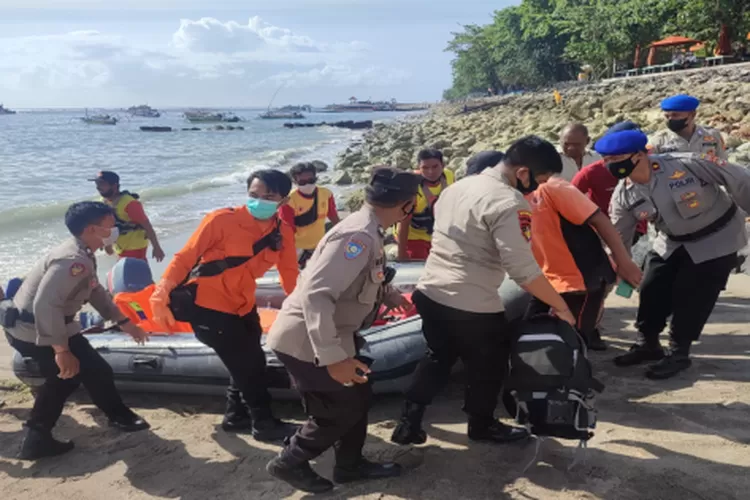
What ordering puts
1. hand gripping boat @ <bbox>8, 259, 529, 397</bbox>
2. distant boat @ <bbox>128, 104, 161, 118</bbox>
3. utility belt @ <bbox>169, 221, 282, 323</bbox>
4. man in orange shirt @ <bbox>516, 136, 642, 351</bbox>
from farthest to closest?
distant boat @ <bbox>128, 104, 161, 118</bbox>
hand gripping boat @ <bbox>8, 259, 529, 397</bbox>
utility belt @ <bbox>169, 221, 282, 323</bbox>
man in orange shirt @ <bbox>516, 136, 642, 351</bbox>

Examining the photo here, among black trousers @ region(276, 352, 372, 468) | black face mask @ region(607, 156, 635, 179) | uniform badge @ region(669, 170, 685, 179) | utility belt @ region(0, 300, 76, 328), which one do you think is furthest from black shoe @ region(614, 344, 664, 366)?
utility belt @ region(0, 300, 76, 328)

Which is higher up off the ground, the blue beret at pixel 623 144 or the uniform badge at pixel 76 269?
the blue beret at pixel 623 144

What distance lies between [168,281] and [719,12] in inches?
1053

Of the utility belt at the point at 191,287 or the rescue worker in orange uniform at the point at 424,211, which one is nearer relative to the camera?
the utility belt at the point at 191,287

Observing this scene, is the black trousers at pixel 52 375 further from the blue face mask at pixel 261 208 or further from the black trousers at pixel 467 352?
the black trousers at pixel 467 352

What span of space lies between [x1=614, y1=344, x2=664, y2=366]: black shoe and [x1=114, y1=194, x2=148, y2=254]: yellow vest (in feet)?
12.9

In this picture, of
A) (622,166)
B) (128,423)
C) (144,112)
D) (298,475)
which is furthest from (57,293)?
(144,112)

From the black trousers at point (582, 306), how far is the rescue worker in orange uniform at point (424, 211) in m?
1.67

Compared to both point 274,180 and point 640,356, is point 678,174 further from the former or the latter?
point 274,180

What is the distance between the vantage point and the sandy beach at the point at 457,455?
2.64 metres

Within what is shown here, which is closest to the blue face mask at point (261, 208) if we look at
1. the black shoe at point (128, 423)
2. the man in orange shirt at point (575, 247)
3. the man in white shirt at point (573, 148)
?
the man in orange shirt at point (575, 247)

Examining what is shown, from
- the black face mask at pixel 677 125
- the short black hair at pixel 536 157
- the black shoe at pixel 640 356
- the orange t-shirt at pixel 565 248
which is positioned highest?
the black face mask at pixel 677 125

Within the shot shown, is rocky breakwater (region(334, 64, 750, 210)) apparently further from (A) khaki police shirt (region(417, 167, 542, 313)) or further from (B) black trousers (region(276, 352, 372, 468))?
(B) black trousers (region(276, 352, 372, 468))

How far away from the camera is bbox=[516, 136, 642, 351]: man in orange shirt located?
288 cm
